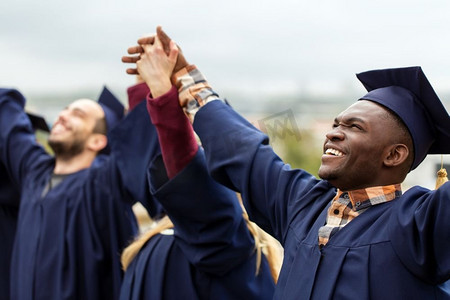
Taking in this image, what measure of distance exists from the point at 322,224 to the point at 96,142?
98.9 inches

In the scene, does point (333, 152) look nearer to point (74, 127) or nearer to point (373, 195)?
point (373, 195)

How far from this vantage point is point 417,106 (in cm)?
201

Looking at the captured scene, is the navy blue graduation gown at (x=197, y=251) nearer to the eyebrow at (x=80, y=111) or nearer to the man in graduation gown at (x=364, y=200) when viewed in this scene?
the man in graduation gown at (x=364, y=200)

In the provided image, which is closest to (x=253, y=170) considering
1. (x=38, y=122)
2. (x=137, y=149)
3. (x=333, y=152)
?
(x=333, y=152)

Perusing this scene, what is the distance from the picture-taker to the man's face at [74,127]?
4145 mm

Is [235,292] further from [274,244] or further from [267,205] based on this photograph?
[267,205]

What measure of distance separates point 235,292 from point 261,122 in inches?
29.0

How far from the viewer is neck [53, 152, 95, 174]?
4133mm

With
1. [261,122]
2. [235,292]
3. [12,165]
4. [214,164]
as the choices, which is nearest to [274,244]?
[235,292]

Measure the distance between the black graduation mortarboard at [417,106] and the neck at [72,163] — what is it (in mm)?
2503

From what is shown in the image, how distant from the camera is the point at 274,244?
3.14 m

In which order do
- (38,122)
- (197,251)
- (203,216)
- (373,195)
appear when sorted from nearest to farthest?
(373,195) → (203,216) → (197,251) → (38,122)

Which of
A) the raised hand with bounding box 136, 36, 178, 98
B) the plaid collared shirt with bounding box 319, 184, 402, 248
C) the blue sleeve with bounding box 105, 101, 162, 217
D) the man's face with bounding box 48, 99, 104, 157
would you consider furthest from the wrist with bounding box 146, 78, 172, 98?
the man's face with bounding box 48, 99, 104, 157

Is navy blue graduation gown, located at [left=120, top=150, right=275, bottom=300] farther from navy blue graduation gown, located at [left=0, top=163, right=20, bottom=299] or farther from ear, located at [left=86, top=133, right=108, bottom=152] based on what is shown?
navy blue graduation gown, located at [left=0, top=163, right=20, bottom=299]
